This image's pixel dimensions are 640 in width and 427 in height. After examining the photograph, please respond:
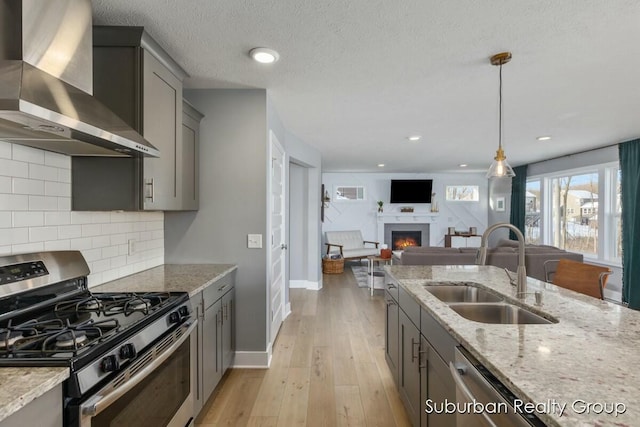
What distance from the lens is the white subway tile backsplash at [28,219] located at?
4.98 ft

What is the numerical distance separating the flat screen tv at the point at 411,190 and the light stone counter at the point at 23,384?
7.89m

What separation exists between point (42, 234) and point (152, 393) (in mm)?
992

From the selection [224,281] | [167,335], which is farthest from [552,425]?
[224,281]

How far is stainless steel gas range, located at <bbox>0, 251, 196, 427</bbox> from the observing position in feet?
3.39

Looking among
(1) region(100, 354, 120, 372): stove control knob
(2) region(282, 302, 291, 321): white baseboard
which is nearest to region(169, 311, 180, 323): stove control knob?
(1) region(100, 354, 120, 372): stove control knob

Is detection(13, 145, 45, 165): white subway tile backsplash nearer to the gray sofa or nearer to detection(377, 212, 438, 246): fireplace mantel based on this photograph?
the gray sofa

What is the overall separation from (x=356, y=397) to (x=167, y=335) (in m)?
1.50

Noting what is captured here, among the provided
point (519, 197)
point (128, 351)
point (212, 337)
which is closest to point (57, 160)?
point (128, 351)

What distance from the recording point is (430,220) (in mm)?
8516

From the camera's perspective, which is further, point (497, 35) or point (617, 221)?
point (617, 221)

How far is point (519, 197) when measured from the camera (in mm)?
7293

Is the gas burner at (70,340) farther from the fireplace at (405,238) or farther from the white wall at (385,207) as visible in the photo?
the fireplace at (405,238)

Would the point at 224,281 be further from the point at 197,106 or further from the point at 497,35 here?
the point at 497,35

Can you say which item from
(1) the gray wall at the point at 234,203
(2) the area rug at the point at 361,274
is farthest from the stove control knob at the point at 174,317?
(2) the area rug at the point at 361,274
